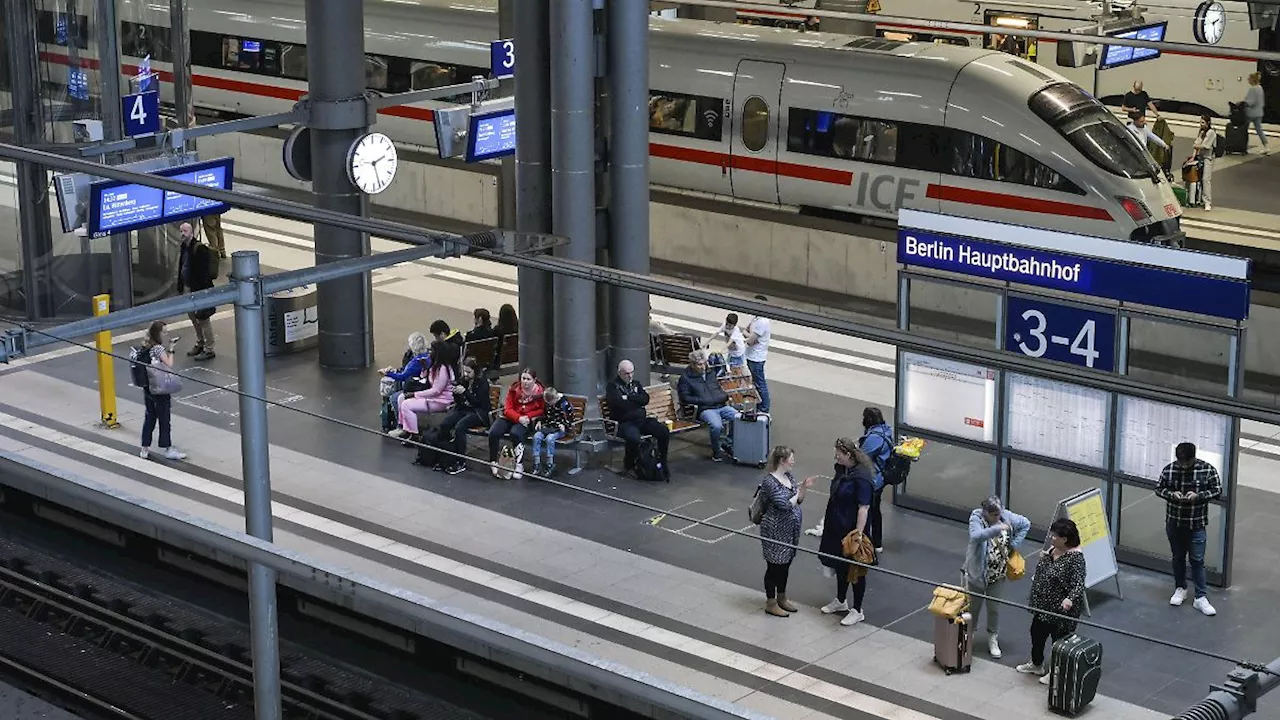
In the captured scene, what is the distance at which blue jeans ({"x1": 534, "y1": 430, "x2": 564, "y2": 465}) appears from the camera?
19125mm

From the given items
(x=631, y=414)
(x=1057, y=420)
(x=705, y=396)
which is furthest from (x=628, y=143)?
(x=1057, y=420)

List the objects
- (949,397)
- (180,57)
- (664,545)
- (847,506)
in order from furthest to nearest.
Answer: (180,57) → (949,397) → (664,545) → (847,506)

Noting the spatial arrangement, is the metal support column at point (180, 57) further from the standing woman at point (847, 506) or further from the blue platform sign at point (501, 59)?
the standing woman at point (847, 506)

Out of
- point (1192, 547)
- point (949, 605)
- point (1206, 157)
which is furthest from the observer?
point (1206, 157)

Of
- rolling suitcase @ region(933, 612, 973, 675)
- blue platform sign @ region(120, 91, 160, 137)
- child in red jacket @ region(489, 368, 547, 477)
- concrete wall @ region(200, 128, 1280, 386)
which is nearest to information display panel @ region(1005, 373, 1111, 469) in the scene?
concrete wall @ region(200, 128, 1280, 386)

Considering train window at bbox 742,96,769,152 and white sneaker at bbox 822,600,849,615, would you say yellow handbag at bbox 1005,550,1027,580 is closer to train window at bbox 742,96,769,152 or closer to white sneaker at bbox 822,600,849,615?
white sneaker at bbox 822,600,849,615

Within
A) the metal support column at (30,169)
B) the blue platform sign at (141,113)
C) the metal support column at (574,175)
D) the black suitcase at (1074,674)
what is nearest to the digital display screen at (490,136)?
the metal support column at (574,175)

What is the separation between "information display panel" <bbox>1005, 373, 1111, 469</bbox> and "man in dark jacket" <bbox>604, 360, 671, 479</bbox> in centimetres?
361

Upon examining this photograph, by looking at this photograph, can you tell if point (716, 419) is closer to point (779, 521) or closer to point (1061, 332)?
point (1061, 332)

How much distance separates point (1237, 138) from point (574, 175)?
1974 centimetres

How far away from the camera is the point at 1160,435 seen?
16234 mm

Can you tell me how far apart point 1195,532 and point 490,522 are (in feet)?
21.1

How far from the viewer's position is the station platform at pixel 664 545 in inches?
577

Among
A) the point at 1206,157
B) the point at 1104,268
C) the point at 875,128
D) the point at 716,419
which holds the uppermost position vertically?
the point at 875,128
